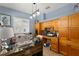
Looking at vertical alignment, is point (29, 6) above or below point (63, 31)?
above

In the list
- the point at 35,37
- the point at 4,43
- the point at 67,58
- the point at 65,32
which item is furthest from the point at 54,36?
the point at 4,43

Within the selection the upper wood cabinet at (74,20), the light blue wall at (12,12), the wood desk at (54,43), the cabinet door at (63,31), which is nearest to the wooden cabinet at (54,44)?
the wood desk at (54,43)

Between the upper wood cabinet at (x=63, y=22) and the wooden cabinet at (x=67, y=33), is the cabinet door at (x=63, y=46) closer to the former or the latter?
the wooden cabinet at (x=67, y=33)

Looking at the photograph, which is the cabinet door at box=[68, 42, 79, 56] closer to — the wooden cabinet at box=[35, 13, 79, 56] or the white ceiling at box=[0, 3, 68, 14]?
the wooden cabinet at box=[35, 13, 79, 56]

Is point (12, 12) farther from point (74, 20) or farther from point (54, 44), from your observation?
point (74, 20)

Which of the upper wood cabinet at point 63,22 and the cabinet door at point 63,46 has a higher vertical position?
the upper wood cabinet at point 63,22

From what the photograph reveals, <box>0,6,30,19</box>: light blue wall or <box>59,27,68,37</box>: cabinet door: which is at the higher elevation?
<box>0,6,30,19</box>: light blue wall

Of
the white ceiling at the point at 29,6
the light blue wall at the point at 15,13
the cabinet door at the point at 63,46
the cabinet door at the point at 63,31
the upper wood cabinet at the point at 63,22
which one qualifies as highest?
the white ceiling at the point at 29,6

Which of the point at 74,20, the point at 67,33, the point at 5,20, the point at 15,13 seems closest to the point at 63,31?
the point at 67,33

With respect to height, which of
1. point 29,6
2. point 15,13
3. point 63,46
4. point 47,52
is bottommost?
point 47,52

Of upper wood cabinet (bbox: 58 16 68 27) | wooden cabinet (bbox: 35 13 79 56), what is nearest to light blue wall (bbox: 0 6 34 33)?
wooden cabinet (bbox: 35 13 79 56)

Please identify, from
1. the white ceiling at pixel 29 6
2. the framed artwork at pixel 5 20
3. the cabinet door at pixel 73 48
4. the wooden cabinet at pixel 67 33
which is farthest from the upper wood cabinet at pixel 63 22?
the framed artwork at pixel 5 20

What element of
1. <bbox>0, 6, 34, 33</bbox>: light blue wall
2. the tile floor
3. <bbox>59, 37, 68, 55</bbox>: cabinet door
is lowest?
the tile floor

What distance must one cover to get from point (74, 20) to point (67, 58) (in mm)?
629
